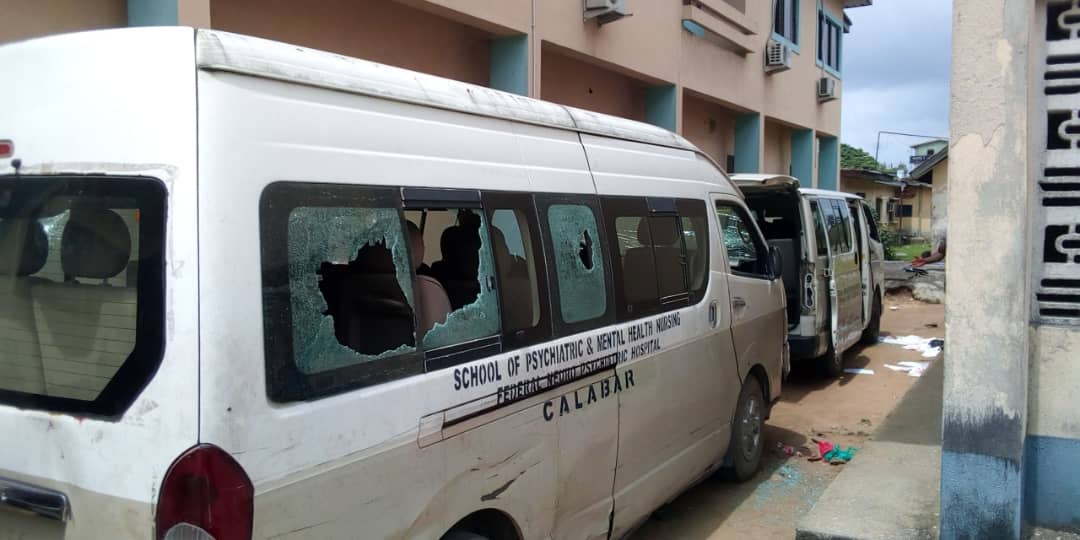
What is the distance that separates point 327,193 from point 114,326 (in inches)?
27.6

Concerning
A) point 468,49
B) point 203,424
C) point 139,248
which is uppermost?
point 468,49

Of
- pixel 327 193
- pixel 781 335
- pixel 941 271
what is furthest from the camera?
pixel 941 271

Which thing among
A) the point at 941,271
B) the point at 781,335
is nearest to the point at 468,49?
the point at 781,335

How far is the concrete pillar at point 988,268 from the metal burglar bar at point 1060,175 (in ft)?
0.72

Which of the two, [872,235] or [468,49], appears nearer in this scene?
[468,49]

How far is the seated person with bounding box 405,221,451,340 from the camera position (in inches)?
113

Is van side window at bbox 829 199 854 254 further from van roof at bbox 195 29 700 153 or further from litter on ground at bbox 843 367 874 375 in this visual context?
van roof at bbox 195 29 700 153

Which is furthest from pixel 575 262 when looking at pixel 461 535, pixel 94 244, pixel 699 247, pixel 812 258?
pixel 812 258

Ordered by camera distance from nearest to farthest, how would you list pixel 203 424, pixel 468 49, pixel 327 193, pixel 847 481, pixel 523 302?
pixel 203 424 → pixel 327 193 → pixel 523 302 → pixel 847 481 → pixel 468 49

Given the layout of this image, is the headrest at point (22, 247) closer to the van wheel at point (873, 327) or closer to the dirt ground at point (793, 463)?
the dirt ground at point (793, 463)

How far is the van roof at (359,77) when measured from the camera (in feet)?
7.47

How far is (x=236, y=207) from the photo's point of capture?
7.25ft

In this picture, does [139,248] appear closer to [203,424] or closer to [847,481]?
[203,424]

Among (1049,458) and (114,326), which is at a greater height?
(114,326)
